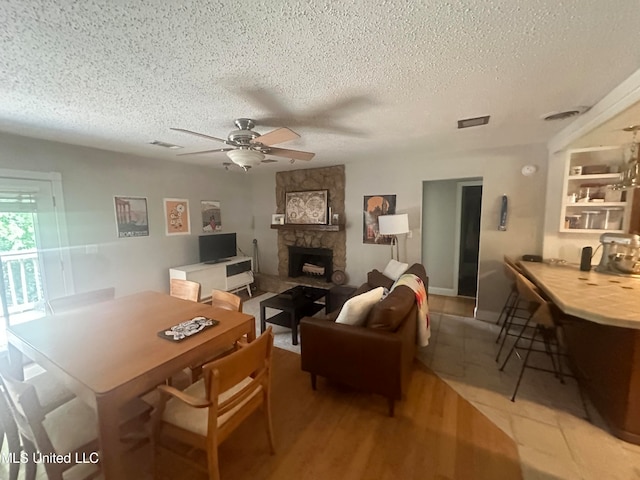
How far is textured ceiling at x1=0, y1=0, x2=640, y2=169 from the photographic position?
1093 millimetres

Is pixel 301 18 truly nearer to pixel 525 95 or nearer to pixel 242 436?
pixel 525 95

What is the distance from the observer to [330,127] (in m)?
2.60

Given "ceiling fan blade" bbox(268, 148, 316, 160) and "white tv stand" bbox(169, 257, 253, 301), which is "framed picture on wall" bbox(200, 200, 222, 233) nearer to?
"white tv stand" bbox(169, 257, 253, 301)

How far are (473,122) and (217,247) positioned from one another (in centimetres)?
419

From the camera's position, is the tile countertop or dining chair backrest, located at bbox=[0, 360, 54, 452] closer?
dining chair backrest, located at bbox=[0, 360, 54, 452]

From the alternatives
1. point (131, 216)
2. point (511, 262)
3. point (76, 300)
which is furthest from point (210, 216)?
point (511, 262)

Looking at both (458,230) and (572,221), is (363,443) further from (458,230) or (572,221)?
(458,230)

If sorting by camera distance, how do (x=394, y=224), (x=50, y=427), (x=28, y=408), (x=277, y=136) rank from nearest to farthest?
(x=28, y=408) < (x=50, y=427) < (x=277, y=136) < (x=394, y=224)

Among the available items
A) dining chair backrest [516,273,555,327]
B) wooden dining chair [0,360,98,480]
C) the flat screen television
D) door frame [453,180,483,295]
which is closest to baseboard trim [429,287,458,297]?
door frame [453,180,483,295]

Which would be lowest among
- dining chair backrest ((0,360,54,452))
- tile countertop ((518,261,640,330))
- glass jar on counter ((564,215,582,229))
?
dining chair backrest ((0,360,54,452))

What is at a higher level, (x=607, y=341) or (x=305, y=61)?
(x=305, y=61)

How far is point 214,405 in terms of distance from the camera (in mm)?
1248

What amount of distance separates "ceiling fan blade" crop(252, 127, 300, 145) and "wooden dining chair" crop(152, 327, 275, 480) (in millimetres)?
1388

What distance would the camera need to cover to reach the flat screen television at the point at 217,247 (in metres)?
4.55
